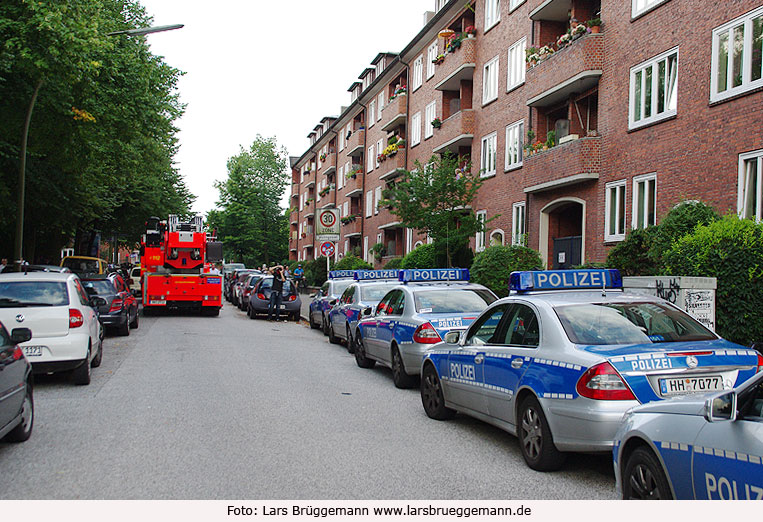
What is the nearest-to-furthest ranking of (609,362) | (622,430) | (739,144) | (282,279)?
(622,430) → (609,362) → (739,144) → (282,279)

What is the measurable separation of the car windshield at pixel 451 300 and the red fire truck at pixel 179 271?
16019 mm

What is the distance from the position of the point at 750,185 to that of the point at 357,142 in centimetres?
3617

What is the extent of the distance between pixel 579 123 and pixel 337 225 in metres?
9.69

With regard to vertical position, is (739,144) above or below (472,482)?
above

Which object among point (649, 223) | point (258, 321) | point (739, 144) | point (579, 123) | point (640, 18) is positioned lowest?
point (258, 321)

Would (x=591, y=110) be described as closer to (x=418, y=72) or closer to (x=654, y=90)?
(x=654, y=90)

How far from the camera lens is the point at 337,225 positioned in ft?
88.9

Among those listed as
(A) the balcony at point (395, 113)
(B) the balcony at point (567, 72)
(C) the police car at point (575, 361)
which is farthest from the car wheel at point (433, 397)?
(A) the balcony at point (395, 113)

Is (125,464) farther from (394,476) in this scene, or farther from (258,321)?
(258,321)

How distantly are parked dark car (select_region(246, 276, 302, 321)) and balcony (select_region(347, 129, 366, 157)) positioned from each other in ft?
78.5

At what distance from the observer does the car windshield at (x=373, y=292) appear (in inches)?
618

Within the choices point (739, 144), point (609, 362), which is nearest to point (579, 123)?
point (739, 144)

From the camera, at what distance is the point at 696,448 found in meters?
3.77

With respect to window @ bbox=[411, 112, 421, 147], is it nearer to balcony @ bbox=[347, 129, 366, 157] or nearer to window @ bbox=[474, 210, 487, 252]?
window @ bbox=[474, 210, 487, 252]
